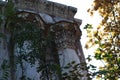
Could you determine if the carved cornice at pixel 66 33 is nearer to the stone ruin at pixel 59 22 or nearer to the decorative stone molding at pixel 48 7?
the stone ruin at pixel 59 22

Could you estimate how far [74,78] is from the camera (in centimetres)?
874

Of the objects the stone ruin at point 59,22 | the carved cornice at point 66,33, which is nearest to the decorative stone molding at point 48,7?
the stone ruin at point 59,22

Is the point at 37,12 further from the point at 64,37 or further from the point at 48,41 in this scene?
the point at 48,41

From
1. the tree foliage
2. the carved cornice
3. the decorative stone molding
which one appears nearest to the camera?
the tree foliage

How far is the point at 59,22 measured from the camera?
1440cm

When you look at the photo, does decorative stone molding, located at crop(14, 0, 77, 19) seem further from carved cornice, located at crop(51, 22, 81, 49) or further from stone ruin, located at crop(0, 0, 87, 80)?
carved cornice, located at crop(51, 22, 81, 49)

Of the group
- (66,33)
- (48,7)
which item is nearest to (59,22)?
(66,33)

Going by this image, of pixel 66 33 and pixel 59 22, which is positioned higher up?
pixel 59 22

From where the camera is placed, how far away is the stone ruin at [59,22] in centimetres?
1313

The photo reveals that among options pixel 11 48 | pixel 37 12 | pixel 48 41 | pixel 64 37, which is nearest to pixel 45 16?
pixel 37 12

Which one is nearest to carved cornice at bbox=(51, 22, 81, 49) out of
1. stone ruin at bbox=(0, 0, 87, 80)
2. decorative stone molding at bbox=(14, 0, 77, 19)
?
stone ruin at bbox=(0, 0, 87, 80)

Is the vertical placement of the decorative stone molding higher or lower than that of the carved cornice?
higher

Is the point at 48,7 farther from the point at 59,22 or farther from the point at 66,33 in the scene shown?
the point at 66,33

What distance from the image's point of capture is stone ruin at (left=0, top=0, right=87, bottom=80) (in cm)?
1313
